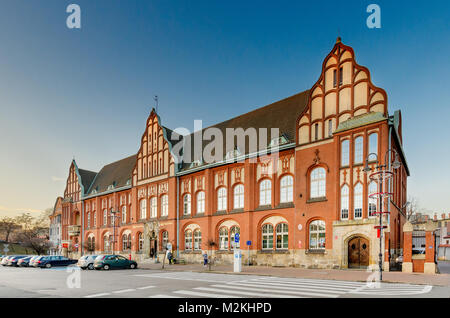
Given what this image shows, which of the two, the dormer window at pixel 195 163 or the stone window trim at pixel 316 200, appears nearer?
the stone window trim at pixel 316 200

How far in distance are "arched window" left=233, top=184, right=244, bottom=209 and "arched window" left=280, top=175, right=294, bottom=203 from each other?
4665 millimetres

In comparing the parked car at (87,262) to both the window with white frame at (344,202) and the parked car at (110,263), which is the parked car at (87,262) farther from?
the window with white frame at (344,202)

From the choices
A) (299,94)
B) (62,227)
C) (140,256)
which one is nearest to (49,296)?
(299,94)

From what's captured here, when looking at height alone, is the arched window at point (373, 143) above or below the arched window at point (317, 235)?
above

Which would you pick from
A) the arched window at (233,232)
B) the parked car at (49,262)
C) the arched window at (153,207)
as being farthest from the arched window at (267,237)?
the parked car at (49,262)

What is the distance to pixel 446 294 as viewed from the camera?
1374 cm

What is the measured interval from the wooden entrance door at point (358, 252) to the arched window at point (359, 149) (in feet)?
18.9

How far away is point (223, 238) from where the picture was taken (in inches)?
1443

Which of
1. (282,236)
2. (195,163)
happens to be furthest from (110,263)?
(282,236)

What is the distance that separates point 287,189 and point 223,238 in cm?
916

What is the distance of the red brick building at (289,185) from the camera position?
2655cm

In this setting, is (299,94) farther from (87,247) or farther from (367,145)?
(87,247)

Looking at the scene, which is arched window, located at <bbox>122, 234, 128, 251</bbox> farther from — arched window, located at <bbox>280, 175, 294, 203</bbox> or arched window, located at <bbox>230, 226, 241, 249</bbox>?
arched window, located at <bbox>280, 175, 294, 203</bbox>
